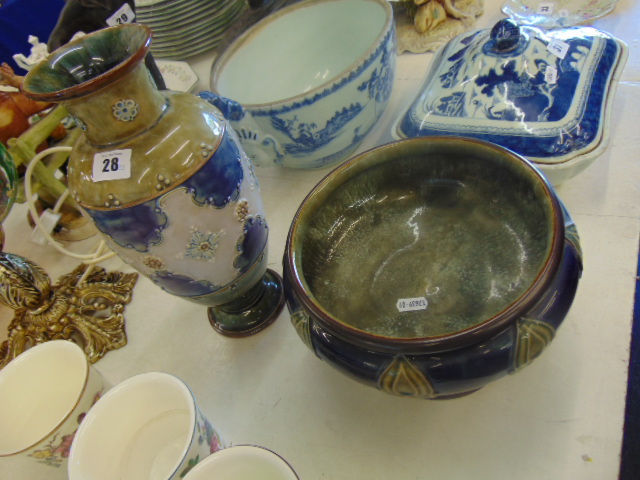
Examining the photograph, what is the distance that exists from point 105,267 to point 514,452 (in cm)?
67

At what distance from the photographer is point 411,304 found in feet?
1.57

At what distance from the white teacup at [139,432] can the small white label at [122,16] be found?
1.80 ft

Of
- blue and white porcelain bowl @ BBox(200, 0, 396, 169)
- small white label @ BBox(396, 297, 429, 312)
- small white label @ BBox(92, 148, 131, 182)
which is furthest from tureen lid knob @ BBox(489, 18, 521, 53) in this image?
small white label @ BBox(92, 148, 131, 182)

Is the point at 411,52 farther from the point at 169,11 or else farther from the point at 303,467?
the point at 303,467

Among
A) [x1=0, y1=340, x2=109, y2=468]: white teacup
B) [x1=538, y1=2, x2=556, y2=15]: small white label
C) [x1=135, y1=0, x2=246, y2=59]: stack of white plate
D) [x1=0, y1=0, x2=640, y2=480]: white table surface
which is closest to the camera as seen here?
[x1=0, y1=0, x2=640, y2=480]: white table surface

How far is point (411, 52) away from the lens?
0.98 metres

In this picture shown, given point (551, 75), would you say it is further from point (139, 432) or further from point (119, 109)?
point (139, 432)

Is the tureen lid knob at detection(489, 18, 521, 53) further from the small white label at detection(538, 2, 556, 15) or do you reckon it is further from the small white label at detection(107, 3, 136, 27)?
the small white label at detection(107, 3, 136, 27)

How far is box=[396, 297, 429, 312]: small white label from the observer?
1.57 feet

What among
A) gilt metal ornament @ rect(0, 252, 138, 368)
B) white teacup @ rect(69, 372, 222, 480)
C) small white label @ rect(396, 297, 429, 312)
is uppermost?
small white label @ rect(396, 297, 429, 312)

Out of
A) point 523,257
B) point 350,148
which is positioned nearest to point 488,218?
point 523,257

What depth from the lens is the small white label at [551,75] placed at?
64 centimetres

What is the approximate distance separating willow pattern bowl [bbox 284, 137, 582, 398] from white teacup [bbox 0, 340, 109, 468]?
301 mm

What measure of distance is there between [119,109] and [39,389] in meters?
0.37
